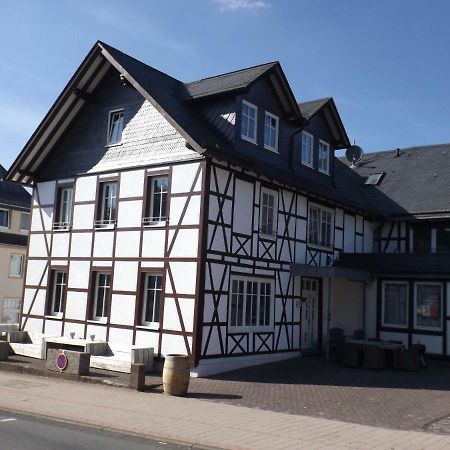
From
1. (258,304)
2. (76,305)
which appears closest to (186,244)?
(258,304)

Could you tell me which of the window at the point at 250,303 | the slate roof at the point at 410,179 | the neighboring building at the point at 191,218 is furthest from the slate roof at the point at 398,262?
the window at the point at 250,303

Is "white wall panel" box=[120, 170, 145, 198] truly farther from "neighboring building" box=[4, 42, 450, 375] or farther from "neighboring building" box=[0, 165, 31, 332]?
"neighboring building" box=[0, 165, 31, 332]

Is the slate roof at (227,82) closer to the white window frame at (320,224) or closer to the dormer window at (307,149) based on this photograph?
the dormer window at (307,149)

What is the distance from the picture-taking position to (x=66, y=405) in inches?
448

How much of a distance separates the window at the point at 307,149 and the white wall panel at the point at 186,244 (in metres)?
6.57

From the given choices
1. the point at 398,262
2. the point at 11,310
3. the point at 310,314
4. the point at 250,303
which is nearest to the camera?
the point at 250,303

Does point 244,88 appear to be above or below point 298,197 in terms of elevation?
above

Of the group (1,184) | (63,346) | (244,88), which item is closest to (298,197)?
(244,88)

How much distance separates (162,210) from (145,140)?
90.4 inches

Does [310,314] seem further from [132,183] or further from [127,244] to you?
[132,183]

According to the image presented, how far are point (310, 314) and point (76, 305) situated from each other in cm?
777

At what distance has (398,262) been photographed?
68.2 ft

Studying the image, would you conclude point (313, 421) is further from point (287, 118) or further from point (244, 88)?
point (287, 118)

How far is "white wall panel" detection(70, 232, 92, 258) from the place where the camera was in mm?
18797
